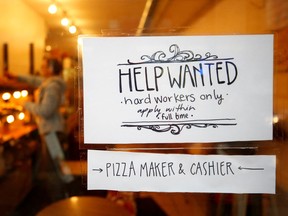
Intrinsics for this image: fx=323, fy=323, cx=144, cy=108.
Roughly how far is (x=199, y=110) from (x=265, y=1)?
327 millimetres

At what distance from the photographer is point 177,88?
0.65 meters

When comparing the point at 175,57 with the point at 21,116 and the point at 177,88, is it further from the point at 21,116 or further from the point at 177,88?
the point at 21,116

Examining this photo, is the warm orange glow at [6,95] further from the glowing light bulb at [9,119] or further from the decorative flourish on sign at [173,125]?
the decorative flourish on sign at [173,125]

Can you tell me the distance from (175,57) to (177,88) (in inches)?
2.4

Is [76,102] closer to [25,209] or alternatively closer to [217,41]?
[217,41]

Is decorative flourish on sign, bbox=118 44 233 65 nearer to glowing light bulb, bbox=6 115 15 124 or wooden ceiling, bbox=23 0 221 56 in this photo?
wooden ceiling, bbox=23 0 221 56

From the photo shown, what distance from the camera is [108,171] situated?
0.66 metres

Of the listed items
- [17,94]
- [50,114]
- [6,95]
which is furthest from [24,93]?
[6,95]

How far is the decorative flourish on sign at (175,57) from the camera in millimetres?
641

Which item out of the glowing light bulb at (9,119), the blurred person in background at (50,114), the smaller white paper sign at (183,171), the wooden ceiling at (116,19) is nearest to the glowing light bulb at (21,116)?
the blurred person in background at (50,114)

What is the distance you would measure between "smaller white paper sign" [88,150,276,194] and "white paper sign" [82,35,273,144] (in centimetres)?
4

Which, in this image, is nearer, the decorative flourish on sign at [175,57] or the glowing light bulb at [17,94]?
the decorative flourish on sign at [175,57]

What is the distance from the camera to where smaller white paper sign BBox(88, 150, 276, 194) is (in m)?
0.66

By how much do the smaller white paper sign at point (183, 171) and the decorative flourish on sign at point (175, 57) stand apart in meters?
0.19
